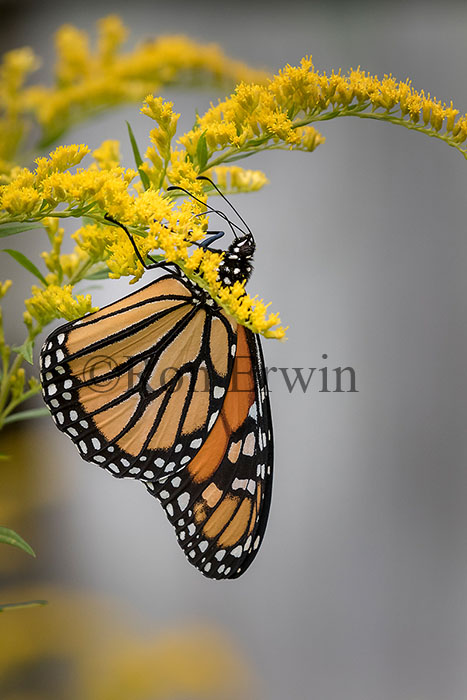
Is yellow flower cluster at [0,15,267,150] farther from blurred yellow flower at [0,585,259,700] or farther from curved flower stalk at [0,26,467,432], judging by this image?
blurred yellow flower at [0,585,259,700]

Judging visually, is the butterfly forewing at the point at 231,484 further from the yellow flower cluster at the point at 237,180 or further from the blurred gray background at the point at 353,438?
the blurred gray background at the point at 353,438

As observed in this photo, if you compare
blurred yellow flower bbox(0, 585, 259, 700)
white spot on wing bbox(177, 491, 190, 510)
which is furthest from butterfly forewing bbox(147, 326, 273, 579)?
blurred yellow flower bbox(0, 585, 259, 700)

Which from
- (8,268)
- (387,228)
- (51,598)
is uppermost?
(387,228)

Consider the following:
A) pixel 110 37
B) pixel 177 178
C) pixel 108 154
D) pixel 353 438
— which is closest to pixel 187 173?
pixel 177 178

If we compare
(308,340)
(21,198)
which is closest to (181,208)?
(21,198)

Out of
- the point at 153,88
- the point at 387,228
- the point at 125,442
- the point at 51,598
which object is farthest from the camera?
the point at 387,228

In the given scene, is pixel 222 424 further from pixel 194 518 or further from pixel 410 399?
pixel 410 399

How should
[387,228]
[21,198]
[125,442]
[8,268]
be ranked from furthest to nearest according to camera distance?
[387,228] < [8,268] < [125,442] < [21,198]

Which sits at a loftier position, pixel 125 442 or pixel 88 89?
pixel 88 89
